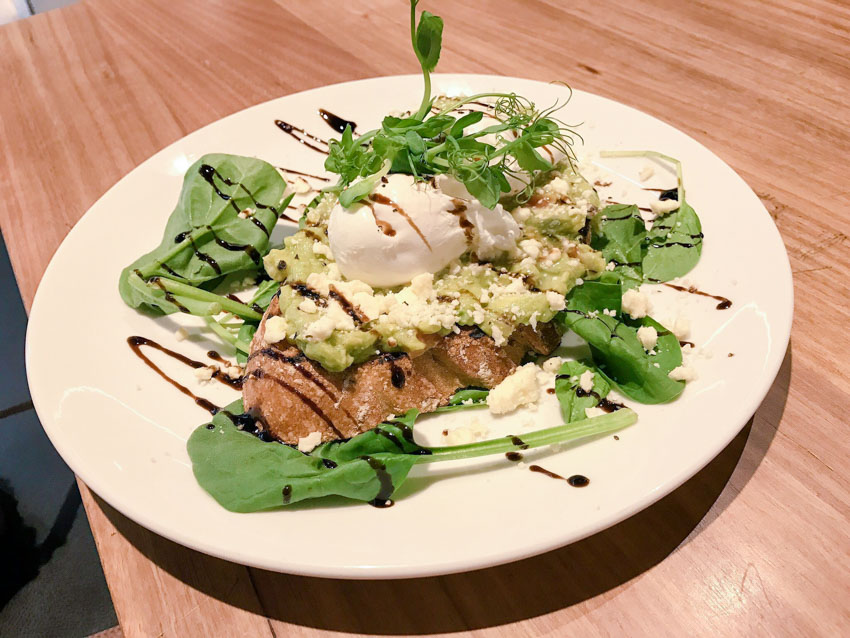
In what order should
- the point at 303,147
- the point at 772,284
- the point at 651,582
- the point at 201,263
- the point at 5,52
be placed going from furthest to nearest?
1. the point at 5,52
2. the point at 303,147
3. the point at 201,263
4. the point at 772,284
5. the point at 651,582

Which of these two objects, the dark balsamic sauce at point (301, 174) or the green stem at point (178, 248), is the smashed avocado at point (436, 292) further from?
the dark balsamic sauce at point (301, 174)

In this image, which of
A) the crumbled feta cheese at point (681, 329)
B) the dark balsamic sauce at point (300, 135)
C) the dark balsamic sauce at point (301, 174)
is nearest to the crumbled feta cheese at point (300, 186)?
the dark balsamic sauce at point (301, 174)

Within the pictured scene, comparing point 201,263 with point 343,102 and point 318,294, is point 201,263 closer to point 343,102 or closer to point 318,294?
point 318,294

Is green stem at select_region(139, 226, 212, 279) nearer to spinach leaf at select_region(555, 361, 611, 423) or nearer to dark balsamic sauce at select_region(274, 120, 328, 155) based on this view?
dark balsamic sauce at select_region(274, 120, 328, 155)

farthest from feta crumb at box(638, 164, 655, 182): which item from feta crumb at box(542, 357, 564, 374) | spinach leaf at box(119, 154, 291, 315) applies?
spinach leaf at box(119, 154, 291, 315)

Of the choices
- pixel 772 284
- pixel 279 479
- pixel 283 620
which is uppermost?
pixel 772 284

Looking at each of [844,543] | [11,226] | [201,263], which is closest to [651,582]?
[844,543]

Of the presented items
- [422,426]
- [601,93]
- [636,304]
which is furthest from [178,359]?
[601,93]
